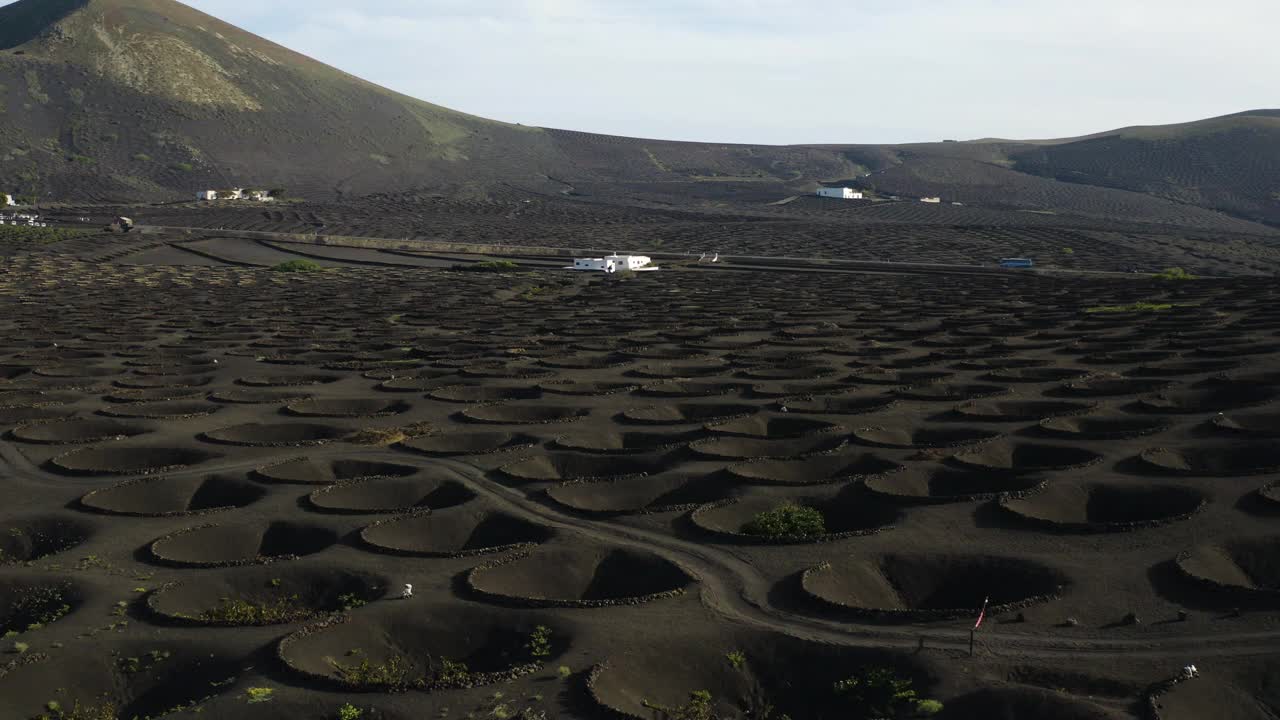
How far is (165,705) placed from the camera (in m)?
23.8

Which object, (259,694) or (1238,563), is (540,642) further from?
(1238,563)

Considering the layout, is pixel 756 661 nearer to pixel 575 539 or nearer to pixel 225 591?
pixel 575 539

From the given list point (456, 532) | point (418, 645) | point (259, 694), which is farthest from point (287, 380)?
point (259, 694)

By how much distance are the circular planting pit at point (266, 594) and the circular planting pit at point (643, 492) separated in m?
8.42

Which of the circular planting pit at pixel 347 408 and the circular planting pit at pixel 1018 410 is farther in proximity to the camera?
the circular planting pit at pixel 347 408

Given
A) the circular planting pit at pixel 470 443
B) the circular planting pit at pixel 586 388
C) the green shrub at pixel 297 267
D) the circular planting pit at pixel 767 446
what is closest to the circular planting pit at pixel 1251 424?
the circular planting pit at pixel 767 446

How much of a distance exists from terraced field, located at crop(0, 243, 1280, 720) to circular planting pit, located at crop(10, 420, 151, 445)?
258 mm

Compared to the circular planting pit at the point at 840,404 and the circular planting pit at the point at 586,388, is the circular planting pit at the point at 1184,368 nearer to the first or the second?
the circular planting pit at the point at 840,404

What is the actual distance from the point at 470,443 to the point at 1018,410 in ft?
80.2

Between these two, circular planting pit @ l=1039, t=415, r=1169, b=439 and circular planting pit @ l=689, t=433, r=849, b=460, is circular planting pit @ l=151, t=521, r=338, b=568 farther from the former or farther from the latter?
circular planting pit @ l=1039, t=415, r=1169, b=439

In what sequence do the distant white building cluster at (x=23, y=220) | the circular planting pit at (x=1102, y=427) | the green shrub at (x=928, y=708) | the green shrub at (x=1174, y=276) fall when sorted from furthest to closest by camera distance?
1. the distant white building cluster at (x=23, y=220)
2. the green shrub at (x=1174, y=276)
3. the circular planting pit at (x=1102, y=427)
4. the green shrub at (x=928, y=708)

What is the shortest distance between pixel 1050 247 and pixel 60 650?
508 feet

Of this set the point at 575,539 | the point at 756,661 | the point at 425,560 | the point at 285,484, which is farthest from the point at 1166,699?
the point at 285,484

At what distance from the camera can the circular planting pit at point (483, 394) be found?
54562 millimetres
